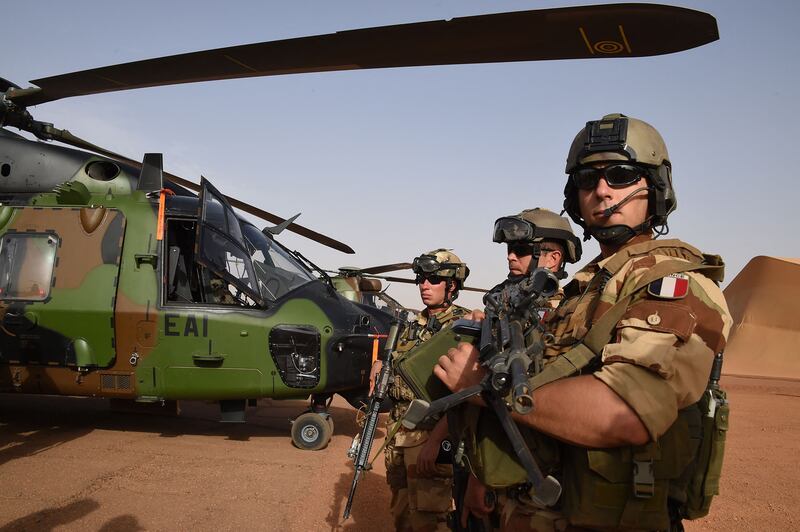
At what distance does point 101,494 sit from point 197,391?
1.67 m

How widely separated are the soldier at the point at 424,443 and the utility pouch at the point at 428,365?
85 cm

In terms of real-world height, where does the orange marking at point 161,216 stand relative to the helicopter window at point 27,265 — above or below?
above

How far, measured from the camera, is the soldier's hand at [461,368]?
5.70 feet

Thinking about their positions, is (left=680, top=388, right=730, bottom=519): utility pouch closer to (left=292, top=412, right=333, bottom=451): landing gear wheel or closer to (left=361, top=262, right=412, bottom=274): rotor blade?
(left=292, top=412, right=333, bottom=451): landing gear wheel

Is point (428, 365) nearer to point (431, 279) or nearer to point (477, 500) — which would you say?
point (477, 500)

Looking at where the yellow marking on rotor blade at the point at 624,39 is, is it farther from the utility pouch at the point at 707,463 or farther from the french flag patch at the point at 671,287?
the utility pouch at the point at 707,463

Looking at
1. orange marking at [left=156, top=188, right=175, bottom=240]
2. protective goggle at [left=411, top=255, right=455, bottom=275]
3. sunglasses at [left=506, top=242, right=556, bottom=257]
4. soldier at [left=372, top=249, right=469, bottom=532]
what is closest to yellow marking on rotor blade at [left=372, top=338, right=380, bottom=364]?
soldier at [left=372, top=249, right=469, bottom=532]

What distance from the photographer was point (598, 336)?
1650 mm

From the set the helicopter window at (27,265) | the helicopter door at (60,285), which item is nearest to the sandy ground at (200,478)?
the helicopter door at (60,285)

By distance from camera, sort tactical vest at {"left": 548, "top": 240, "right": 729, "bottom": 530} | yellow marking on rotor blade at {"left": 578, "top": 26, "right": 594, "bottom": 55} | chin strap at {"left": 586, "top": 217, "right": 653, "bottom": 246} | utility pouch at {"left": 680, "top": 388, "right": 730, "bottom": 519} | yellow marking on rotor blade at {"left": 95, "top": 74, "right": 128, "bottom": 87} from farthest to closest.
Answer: yellow marking on rotor blade at {"left": 95, "top": 74, "right": 128, "bottom": 87} → yellow marking on rotor blade at {"left": 578, "top": 26, "right": 594, "bottom": 55} → chin strap at {"left": 586, "top": 217, "right": 653, "bottom": 246} → utility pouch at {"left": 680, "top": 388, "right": 730, "bottom": 519} → tactical vest at {"left": 548, "top": 240, "right": 729, "bottom": 530}

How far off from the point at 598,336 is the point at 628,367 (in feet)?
0.56

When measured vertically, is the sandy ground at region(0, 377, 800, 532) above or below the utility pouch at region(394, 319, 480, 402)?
below

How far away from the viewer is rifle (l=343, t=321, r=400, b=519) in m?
3.61

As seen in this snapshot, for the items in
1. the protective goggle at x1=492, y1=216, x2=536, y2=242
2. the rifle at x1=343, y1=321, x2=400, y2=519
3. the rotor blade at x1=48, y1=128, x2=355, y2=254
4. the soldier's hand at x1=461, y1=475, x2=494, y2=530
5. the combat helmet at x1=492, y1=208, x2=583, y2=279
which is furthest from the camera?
the rotor blade at x1=48, y1=128, x2=355, y2=254
